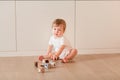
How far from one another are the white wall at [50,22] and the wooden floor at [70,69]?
141 mm

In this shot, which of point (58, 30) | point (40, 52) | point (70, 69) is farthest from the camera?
point (40, 52)

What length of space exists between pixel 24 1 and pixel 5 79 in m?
1.03

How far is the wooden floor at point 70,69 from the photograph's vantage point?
2.47 metres

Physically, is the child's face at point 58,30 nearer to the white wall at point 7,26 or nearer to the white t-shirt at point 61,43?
the white t-shirt at point 61,43

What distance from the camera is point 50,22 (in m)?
3.25

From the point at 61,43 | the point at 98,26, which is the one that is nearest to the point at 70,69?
the point at 61,43

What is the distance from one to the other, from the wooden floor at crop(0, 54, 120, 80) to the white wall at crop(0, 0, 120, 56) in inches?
5.5

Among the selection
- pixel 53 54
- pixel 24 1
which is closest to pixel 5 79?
pixel 53 54

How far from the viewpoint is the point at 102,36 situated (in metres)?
3.35

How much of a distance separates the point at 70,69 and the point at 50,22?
71cm

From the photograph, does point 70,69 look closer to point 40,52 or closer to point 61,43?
point 61,43

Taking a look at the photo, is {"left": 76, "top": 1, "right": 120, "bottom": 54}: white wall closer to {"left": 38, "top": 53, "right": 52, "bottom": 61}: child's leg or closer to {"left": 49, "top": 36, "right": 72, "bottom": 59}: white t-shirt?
{"left": 49, "top": 36, "right": 72, "bottom": 59}: white t-shirt

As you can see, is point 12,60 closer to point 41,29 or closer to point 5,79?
point 41,29

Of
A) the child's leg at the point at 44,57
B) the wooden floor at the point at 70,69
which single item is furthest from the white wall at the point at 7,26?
the child's leg at the point at 44,57
